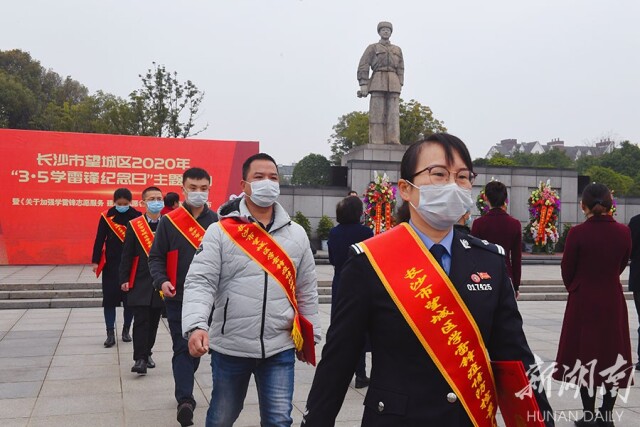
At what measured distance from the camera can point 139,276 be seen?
5730 mm

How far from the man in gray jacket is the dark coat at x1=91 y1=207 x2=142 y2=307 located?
13.4 ft

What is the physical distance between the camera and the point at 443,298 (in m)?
1.92

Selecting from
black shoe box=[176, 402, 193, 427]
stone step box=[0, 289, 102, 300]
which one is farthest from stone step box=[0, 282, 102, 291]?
black shoe box=[176, 402, 193, 427]

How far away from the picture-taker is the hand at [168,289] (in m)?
4.25

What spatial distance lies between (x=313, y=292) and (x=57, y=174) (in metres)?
12.5

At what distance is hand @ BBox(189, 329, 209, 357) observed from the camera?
2702mm

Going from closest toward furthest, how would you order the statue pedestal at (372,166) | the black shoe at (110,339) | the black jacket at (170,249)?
the black jacket at (170,249) → the black shoe at (110,339) → the statue pedestal at (372,166)

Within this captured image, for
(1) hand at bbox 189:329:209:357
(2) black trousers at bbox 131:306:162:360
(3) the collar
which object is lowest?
(2) black trousers at bbox 131:306:162:360

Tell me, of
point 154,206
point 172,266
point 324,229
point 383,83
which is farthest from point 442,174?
point 383,83

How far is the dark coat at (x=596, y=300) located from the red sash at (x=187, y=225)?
2.56 metres

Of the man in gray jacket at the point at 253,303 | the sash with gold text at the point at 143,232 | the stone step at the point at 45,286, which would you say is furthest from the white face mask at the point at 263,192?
the stone step at the point at 45,286

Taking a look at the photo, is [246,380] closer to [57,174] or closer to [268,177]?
[268,177]

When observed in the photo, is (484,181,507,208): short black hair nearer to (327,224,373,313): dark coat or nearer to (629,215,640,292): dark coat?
(327,224,373,313): dark coat

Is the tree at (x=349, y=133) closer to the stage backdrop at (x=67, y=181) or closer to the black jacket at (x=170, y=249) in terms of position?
the stage backdrop at (x=67, y=181)
